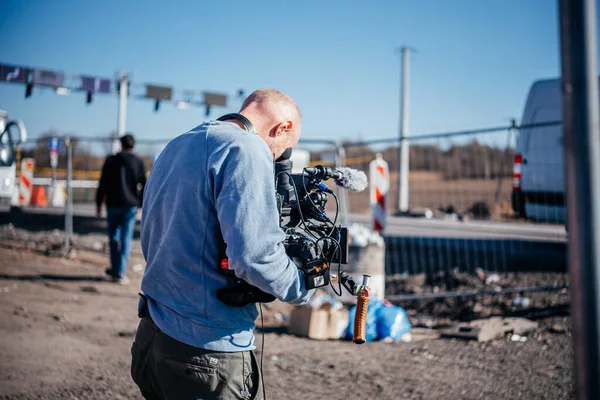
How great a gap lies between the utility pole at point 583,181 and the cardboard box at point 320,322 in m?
4.70

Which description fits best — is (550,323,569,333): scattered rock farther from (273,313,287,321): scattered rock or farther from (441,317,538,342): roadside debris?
(273,313,287,321): scattered rock

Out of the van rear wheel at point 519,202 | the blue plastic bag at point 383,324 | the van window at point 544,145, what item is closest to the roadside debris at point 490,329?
the blue plastic bag at point 383,324

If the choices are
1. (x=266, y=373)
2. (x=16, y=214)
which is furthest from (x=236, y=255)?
(x=16, y=214)

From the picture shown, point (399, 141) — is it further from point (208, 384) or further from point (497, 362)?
point (208, 384)

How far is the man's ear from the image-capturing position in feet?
7.14

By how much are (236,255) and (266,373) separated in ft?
10.6

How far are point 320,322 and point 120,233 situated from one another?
12.5ft

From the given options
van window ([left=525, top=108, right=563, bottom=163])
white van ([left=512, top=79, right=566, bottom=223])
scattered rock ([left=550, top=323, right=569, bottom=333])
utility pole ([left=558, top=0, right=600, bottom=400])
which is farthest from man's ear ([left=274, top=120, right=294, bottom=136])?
van window ([left=525, top=108, right=563, bottom=163])

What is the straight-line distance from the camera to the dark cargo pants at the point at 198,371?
6.49 feet

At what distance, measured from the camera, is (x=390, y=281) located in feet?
27.8

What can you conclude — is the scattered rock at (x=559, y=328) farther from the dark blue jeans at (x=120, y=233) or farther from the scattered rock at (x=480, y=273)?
the dark blue jeans at (x=120, y=233)

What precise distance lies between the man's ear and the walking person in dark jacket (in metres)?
6.40

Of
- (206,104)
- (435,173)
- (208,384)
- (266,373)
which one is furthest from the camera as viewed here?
(206,104)

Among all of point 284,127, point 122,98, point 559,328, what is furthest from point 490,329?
point 122,98
